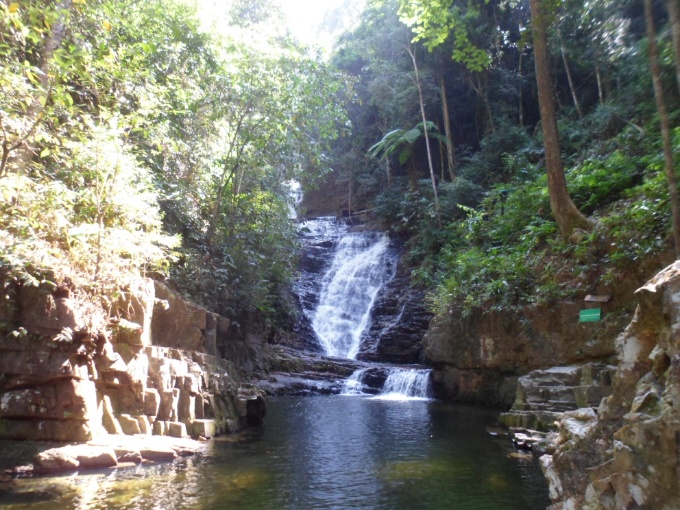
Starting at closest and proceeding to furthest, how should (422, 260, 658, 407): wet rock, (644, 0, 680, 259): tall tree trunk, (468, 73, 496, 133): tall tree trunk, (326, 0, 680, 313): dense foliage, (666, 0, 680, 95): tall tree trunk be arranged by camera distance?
(666, 0, 680, 95): tall tree trunk → (644, 0, 680, 259): tall tree trunk → (326, 0, 680, 313): dense foliage → (422, 260, 658, 407): wet rock → (468, 73, 496, 133): tall tree trunk

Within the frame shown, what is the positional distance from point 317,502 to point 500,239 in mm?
11365

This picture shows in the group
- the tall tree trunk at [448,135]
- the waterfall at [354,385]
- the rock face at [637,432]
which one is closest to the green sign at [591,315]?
the rock face at [637,432]

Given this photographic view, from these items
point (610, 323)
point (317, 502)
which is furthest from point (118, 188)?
point (610, 323)

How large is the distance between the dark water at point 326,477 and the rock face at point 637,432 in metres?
2.14

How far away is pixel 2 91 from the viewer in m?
6.34

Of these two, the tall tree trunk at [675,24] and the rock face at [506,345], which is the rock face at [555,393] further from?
the tall tree trunk at [675,24]

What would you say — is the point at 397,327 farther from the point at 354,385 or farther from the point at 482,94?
the point at 482,94

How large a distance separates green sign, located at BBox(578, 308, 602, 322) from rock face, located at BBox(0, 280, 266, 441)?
7182 mm

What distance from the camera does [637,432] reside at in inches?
129

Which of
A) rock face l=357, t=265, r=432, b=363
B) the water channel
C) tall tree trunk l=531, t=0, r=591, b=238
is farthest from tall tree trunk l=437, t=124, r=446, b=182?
the water channel

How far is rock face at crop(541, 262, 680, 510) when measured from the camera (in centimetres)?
309

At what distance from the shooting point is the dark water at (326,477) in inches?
231

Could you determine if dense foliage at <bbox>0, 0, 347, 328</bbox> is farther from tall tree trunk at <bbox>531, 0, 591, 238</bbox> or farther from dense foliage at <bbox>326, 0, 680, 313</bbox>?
tall tree trunk at <bbox>531, 0, 591, 238</bbox>

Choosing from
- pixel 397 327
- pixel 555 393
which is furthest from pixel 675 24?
pixel 397 327
